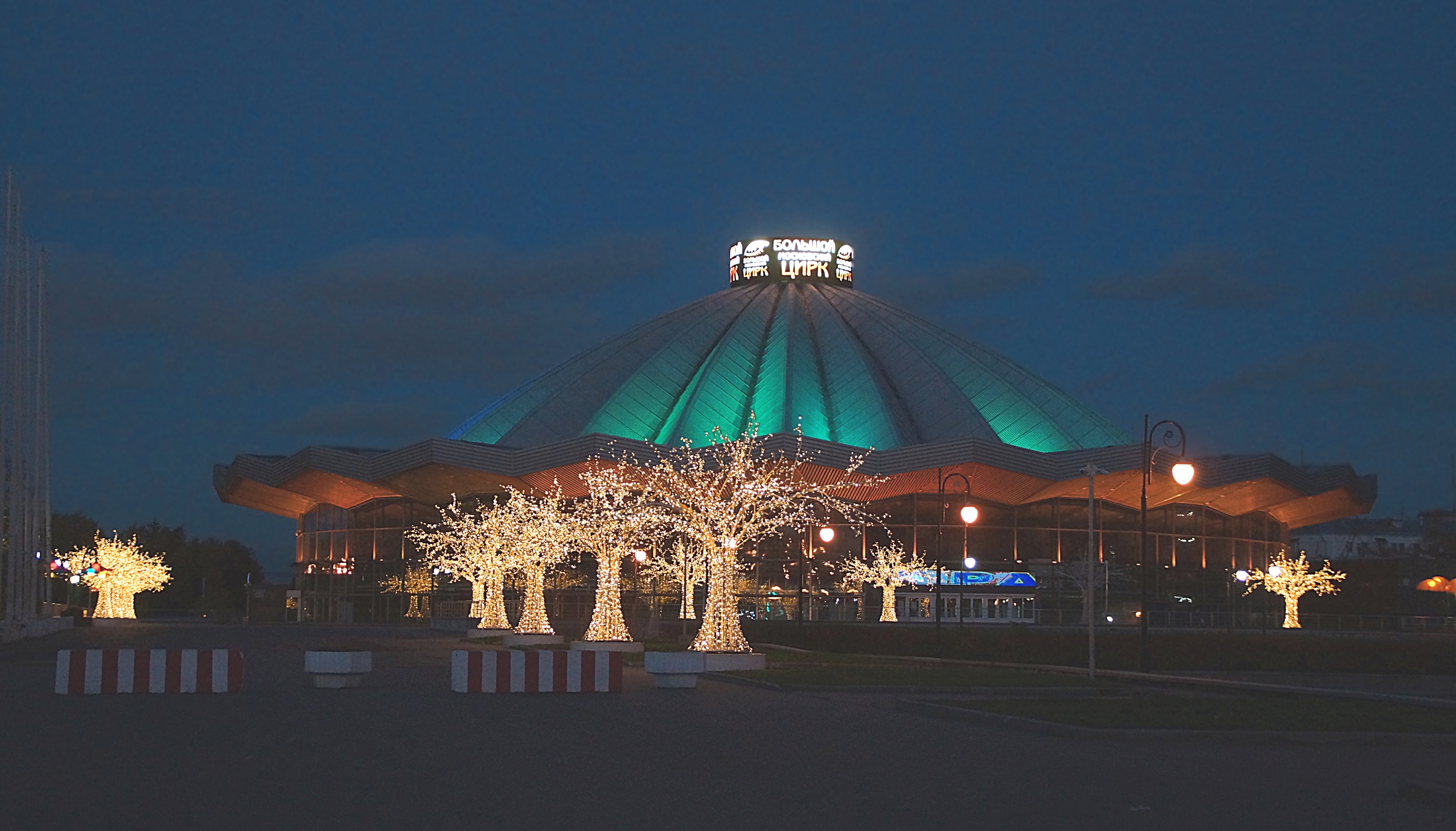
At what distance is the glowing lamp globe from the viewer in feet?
95.6

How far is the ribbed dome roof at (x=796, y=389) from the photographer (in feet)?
286

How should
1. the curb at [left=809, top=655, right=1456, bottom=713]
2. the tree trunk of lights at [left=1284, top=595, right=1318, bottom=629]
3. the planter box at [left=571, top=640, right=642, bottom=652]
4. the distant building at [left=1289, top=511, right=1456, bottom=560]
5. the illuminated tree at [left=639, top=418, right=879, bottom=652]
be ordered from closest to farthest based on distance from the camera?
the curb at [left=809, top=655, right=1456, bottom=713] → the illuminated tree at [left=639, top=418, right=879, bottom=652] → the planter box at [left=571, top=640, right=642, bottom=652] → the tree trunk of lights at [left=1284, top=595, right=1318, bottom=629] → the distant building at [left=1289, top=511, right=1456, bottom=560]

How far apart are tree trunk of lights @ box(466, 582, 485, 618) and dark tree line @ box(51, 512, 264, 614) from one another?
42.5m

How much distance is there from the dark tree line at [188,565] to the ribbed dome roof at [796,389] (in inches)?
1328

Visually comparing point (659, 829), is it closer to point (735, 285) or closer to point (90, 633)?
point (90, 633)

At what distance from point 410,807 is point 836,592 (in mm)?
68271

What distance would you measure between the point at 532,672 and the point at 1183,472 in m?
13.1

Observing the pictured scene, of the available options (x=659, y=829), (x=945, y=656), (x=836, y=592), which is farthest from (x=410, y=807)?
(x=836, y=592)

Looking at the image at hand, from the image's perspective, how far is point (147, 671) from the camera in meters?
24.3

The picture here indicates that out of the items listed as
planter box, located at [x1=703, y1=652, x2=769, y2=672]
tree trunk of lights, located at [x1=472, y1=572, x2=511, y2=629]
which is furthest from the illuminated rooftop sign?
planter box, located at [x1=703, y1=652, x2=769, y2=672]

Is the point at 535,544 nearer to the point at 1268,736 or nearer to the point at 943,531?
the point at 1268,736

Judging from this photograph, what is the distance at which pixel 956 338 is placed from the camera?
Answer: 101 metres

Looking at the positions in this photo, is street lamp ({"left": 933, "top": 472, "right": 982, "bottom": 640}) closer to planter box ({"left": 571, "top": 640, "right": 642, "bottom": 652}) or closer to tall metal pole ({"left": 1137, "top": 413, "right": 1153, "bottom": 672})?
planter box ({"left": 571, "top": 640, "right": 642, "bottom": 652})

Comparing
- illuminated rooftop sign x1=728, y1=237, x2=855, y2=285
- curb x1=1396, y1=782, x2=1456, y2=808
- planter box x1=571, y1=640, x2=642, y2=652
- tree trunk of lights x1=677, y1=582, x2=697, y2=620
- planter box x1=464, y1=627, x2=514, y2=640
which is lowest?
planter box x1=464, y1=627, x2=514, y2=640
